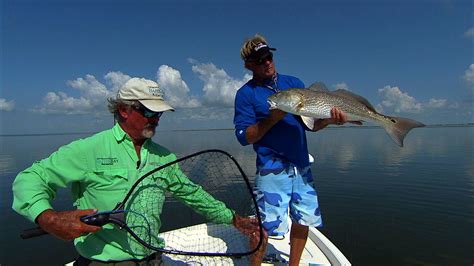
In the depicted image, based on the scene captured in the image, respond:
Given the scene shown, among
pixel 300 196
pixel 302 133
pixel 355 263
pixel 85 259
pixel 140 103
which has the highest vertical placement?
pixel 140 103

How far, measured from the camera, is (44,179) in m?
2.84

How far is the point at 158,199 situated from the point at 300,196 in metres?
1.80

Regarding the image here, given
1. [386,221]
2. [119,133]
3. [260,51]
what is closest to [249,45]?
[260,51]

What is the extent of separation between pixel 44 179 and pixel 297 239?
3077 mm

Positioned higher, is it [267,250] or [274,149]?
[274,149]

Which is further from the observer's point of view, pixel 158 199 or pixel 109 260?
pixel 158 199

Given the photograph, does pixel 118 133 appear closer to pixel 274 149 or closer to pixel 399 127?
pixel 274 149

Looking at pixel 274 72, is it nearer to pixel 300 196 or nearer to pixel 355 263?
pixel 300 196

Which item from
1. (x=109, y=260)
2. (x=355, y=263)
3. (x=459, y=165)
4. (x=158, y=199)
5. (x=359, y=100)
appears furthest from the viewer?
(x=459, y=165)

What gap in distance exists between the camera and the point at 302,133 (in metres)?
4.36

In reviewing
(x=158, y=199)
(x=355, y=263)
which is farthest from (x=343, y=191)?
(x=158, y=199)

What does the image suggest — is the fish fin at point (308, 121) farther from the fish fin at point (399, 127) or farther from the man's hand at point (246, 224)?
the man's hand at point (246, 224)

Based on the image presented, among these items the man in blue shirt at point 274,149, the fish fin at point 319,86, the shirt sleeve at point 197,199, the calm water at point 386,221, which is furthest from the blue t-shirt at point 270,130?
the calm water at point 386,221

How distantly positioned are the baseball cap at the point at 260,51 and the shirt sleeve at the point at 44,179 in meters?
2.23
